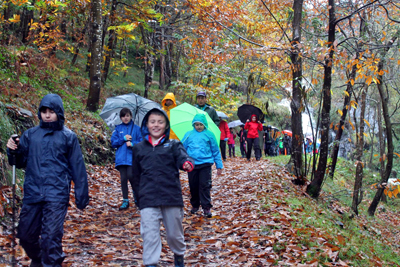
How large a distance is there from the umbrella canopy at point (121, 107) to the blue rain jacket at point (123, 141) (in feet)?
2.93

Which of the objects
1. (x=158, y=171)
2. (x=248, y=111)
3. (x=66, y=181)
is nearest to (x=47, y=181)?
(x=66, y=181)

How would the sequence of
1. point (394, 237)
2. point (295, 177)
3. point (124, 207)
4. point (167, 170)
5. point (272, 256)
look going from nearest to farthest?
point (167, 170)
point (272, 256)
point (124, 207)
point (295, 177)
point (394, 237)

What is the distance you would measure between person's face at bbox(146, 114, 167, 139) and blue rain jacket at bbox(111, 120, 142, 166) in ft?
9.72

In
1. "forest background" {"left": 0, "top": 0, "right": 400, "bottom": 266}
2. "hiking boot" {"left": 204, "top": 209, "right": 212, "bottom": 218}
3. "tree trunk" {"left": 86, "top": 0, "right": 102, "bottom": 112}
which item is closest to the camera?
"hiking boot" {"left": 204, "top": 209, "right": 212, "bottom": 218}

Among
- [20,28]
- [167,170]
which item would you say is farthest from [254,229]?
[20,28]

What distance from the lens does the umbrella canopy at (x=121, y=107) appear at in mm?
8188

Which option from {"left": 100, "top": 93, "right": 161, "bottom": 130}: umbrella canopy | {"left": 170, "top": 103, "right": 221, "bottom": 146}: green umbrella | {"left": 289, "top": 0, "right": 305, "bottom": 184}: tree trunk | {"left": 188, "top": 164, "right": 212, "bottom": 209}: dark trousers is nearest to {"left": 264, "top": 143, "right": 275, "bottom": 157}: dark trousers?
{"left": 289, "top": 0, "right": 305, "bottom": 184}: tree trunk

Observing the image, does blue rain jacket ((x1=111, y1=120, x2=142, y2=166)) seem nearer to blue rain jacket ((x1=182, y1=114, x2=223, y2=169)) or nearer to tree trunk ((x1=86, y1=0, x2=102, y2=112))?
blue rain jacket ((x1=182, y1=114, x2=223, y2=169))

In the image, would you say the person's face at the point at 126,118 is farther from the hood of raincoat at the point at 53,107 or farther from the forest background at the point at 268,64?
the hood of raincoat at the point at 53,107

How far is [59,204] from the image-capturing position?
3.75 m

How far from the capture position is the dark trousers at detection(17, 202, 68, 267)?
3615 millimetres

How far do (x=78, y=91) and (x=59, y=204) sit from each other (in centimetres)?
1252

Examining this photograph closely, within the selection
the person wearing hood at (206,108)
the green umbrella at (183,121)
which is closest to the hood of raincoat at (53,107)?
the green umbrella at (183,121)

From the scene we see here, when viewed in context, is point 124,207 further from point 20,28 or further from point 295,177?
point 20,28
